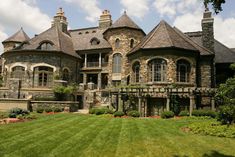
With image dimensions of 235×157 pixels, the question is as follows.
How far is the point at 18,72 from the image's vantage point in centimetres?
3241

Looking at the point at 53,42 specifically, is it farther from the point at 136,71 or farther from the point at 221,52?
Answer: the point at 221,52

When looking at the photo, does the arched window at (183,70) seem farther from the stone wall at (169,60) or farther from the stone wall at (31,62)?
the stone wall at (31,62)

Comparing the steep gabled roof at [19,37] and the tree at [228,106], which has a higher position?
the steep gabled roof at [19,37]

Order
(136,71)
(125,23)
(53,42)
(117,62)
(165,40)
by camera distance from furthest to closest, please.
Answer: (125,23) < (117,62) < (53,42) < (136,71) < (165,40)

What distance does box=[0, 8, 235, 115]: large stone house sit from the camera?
85.7 ft

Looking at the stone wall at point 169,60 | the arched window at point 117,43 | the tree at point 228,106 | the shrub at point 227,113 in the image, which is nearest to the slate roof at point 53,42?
the arched window at point 117,43

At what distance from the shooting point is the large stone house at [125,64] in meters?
26.1

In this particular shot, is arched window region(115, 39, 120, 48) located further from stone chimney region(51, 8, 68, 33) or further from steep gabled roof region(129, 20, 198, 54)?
stone chimney region(51, 8, 68, 33)

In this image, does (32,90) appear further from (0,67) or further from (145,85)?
(0,67)

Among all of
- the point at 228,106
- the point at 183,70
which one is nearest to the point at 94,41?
the point at 183,70

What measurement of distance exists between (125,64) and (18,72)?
14.1 meters

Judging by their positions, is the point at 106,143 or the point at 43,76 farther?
the point at 43,76

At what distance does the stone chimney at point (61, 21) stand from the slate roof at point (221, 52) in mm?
20776

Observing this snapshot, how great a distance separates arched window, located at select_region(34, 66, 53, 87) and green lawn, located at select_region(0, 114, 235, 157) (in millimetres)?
17195
